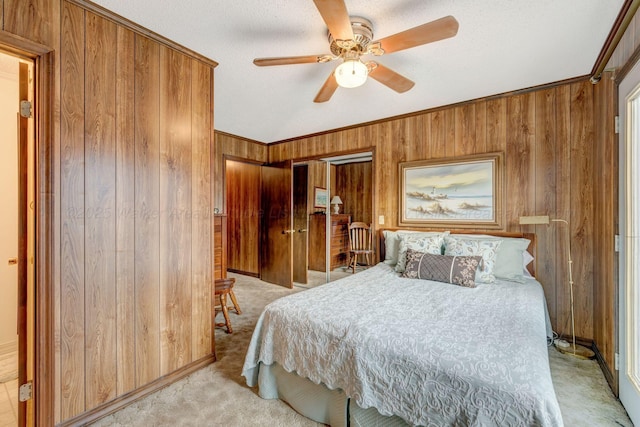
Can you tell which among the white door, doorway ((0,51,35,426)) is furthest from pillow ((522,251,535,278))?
doorway ((0,51,35,426))

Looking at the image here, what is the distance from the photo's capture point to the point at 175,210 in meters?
2.32

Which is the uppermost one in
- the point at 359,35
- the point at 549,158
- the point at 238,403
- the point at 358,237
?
the point at 359,35

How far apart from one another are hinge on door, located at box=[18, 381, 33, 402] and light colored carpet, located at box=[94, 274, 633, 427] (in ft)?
1.32

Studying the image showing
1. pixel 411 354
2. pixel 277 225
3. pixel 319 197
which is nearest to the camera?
pixel 411 354

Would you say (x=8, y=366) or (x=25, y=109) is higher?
(x=25, y=109)

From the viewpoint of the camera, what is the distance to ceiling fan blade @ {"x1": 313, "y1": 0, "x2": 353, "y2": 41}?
4.88 ft

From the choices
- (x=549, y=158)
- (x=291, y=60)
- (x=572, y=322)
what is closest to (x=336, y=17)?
(x=291, y=60)

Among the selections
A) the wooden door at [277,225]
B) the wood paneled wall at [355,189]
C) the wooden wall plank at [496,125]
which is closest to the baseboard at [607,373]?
the wooden wall plank at [496,125]

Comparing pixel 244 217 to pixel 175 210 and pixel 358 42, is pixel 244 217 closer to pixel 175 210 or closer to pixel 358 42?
pixel 175 210

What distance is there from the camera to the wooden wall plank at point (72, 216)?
68.5 inches

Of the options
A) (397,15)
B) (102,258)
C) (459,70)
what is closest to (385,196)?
(459,70)

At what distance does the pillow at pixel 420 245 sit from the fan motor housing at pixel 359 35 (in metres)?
1.95

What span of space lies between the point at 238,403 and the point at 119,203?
1.57 metres

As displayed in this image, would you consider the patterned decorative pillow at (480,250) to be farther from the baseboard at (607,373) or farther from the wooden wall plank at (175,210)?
the wooden wall plank at (175,210)
